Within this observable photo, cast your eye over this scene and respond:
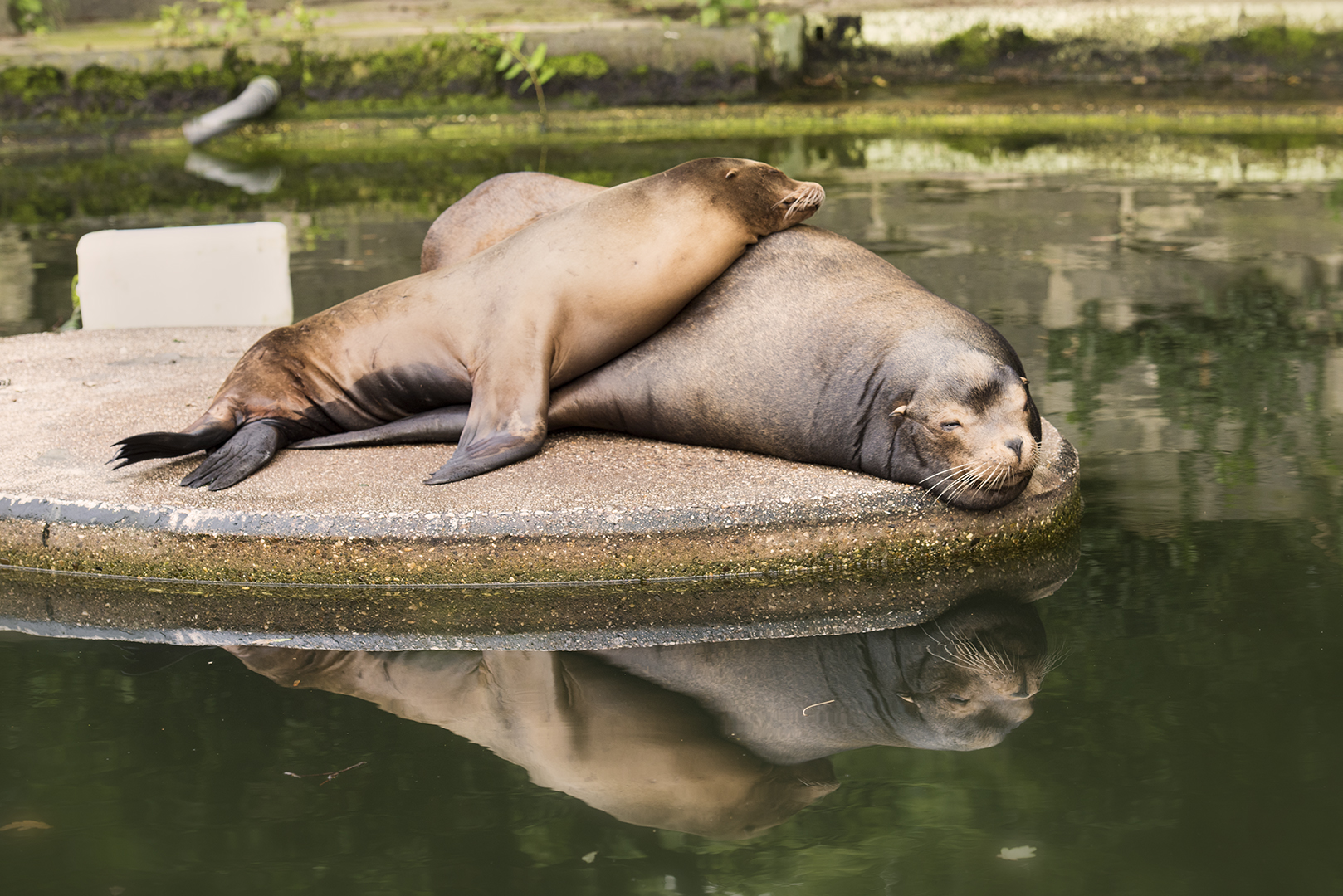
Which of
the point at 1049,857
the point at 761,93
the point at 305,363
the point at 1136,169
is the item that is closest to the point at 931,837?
the point at 1049,857

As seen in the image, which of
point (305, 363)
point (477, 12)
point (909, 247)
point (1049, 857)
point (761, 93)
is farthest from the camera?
point (477, 12)

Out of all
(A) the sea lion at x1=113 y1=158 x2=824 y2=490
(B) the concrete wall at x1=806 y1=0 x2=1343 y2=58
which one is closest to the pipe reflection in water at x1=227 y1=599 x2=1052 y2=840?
(A) the sea lion at x1=113 y1=158 x2=824 y2=490

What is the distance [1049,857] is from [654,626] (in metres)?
1.35

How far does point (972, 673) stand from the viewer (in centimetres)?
347

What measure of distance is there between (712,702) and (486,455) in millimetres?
1250

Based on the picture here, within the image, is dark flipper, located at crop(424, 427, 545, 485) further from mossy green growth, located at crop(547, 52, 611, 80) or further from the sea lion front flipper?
mossy green growth, located at crop(547, 52, 611, 80)

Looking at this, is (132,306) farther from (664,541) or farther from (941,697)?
(941,697)

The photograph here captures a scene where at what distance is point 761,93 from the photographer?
560 inches

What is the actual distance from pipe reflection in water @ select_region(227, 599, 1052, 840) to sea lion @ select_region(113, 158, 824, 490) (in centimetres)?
87

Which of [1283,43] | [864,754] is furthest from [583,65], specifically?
[864,754]

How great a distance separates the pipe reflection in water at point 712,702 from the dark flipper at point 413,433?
42.0 inches

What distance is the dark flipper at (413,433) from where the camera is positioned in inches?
180

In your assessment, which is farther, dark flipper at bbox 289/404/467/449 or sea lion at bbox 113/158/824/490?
dark flipper at bbox 289/404/467/449

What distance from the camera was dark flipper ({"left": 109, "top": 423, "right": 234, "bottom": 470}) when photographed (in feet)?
13.8
